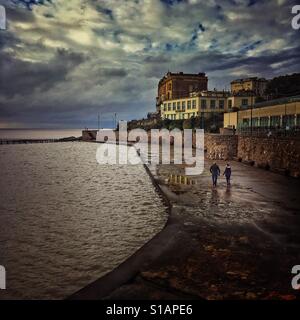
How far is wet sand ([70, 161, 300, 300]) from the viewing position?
22.2 feet

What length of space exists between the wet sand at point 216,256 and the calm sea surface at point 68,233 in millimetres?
1785

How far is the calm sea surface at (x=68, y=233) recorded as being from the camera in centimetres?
910

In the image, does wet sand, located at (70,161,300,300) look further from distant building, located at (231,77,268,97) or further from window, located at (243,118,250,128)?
distant building, located at (231,77,268,97)

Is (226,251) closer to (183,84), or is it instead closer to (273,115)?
(273,115)

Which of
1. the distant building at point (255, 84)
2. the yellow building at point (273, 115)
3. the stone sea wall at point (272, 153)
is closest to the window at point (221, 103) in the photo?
the distant building at point (255, 84)

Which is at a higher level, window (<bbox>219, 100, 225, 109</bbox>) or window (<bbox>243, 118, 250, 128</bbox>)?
window (<bbox>219, 100, 225, 109</bbox>)

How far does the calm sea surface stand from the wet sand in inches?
70.3

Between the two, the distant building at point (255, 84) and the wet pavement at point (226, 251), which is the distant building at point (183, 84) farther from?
the wet pavement at point (226, 251)

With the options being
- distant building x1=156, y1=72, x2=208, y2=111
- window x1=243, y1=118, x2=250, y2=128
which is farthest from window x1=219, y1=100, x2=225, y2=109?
window x1=243, y1=118, x2=250, y2=128

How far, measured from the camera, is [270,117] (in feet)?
131
